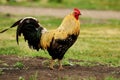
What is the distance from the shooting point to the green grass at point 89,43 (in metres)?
15.2

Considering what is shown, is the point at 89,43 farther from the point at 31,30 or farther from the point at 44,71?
the point at 44,71

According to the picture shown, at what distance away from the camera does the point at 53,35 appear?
40.5ft

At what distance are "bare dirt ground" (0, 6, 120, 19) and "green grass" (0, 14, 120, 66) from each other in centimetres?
109

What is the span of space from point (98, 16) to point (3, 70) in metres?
13.4

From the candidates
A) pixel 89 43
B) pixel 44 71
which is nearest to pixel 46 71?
pixel 44 71

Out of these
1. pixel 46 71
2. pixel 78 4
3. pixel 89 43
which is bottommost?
pixel 78 4

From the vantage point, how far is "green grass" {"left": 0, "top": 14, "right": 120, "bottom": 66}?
597 inches

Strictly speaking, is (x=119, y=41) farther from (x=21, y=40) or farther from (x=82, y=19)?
(x=82, y=19)

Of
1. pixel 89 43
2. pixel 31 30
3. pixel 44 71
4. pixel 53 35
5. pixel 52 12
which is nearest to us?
pixel 44 71

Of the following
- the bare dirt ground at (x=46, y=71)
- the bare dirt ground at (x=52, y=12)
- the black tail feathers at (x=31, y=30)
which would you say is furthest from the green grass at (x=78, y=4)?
the black tail feathers at (x=31, y=30)

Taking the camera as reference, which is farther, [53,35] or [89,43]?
[89,43]

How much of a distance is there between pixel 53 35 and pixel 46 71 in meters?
0.89

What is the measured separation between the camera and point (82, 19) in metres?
24.1

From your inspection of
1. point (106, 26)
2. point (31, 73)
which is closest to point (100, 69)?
point (31, 73)
